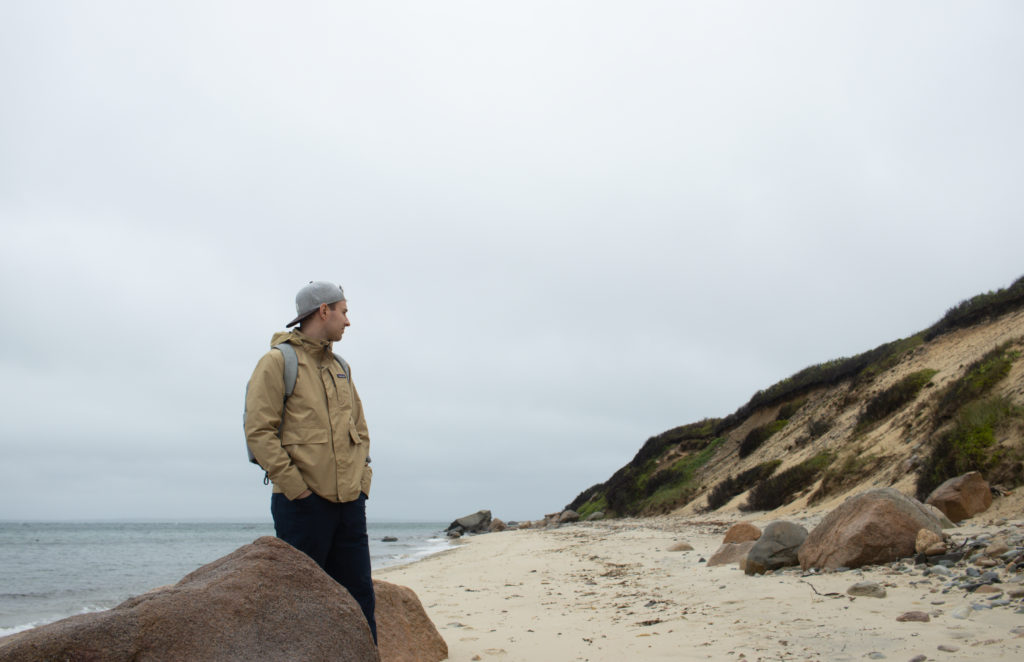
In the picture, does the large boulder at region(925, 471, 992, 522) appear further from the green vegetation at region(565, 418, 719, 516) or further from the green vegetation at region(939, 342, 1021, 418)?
the green vegetation at region(565, 418, 719, 516)

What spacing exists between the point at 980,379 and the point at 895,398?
13.6 ft

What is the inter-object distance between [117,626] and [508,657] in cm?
299

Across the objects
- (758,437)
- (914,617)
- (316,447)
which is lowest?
(914,617)

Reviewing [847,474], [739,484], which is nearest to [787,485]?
[847,474]

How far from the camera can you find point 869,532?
5992 millimetres

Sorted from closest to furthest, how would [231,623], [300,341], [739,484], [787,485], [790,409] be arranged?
[231,623]
[300,341]
[787,485]
[739,484]
[790,409]

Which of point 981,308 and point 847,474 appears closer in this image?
point 847,474

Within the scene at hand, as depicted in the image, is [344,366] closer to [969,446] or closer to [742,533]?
[742,533]

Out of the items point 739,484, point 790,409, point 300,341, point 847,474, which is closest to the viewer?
point 300,341

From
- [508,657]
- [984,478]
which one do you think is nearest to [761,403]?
[984,478]

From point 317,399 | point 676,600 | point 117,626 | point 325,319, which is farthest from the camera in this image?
point 676,600

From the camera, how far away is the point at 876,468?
482 inches

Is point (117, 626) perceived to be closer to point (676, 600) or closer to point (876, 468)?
point (676, 600)

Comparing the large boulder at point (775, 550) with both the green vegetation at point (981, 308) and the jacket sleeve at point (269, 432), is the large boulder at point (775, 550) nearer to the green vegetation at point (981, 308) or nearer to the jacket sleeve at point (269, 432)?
the jacket sleeve at point (269, 432)
